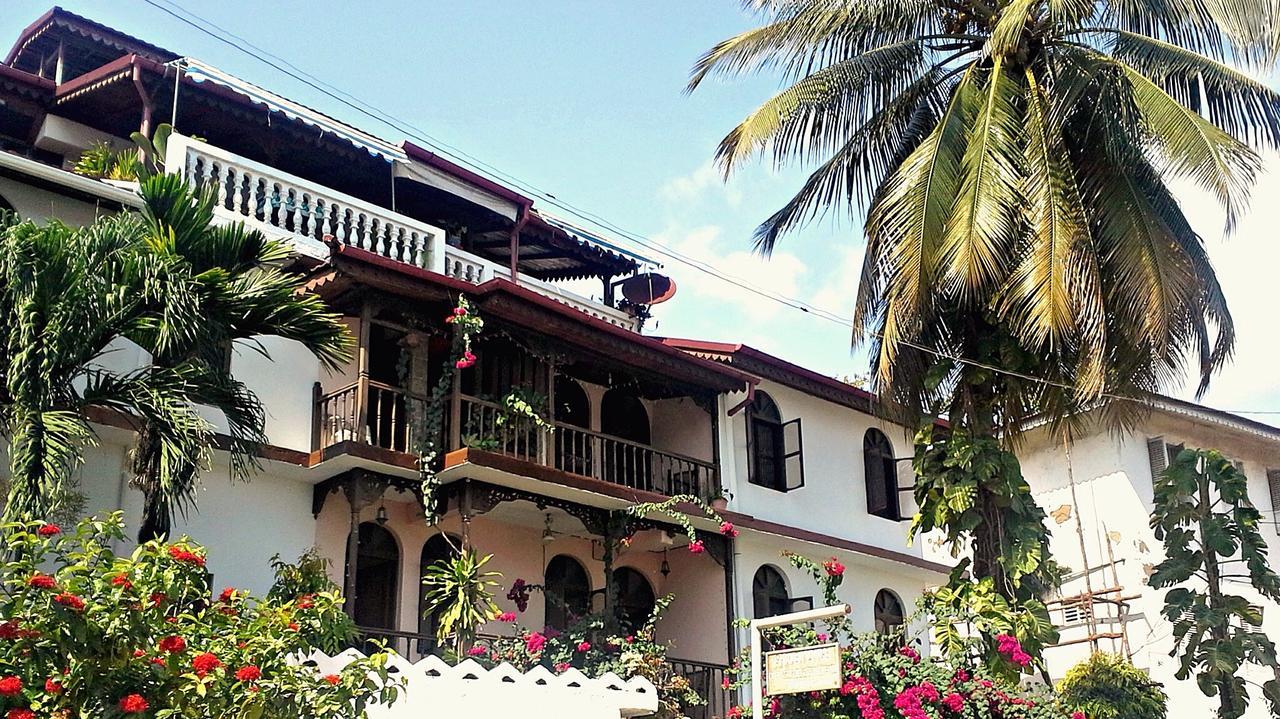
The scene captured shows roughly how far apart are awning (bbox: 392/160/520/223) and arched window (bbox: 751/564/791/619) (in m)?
6.27

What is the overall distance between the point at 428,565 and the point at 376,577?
0.70 meters

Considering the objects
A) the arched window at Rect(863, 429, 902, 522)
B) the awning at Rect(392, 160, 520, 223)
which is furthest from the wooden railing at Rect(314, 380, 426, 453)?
the arched window at Rect(863, 429, 902, 522)

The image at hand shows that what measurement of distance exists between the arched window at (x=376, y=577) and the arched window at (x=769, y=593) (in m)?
5.49

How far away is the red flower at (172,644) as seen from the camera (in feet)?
27.6

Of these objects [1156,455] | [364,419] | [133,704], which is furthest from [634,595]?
[1156,455]

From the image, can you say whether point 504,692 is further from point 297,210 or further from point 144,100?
point 144,100

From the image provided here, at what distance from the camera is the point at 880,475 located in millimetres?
22047

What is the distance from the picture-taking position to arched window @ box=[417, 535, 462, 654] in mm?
15219

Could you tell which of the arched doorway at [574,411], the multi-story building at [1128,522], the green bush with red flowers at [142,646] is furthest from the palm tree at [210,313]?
the multi-story building at [1128,522]

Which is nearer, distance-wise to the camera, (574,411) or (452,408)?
(452,408)

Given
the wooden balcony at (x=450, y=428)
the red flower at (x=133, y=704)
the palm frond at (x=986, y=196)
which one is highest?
the palm frond at (x=986, y=196)

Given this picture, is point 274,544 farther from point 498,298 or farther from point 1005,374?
point 1005,374

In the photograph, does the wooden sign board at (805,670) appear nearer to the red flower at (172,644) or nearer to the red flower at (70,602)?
the red flower at (172,644)

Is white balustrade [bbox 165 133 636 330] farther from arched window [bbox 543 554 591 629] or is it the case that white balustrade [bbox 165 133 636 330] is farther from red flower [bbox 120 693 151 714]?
red flower [bbox 120 693 151 714]
